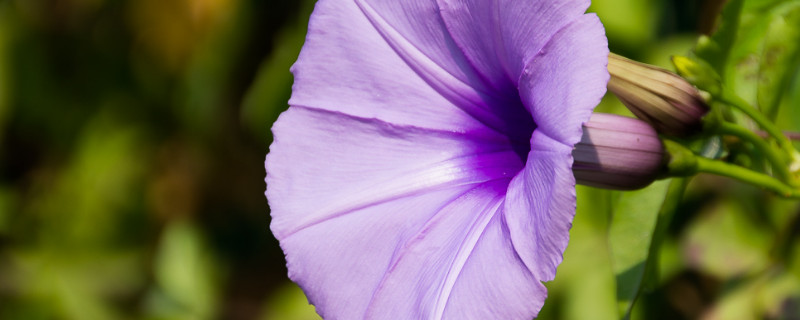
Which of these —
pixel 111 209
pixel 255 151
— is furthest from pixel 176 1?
pixel 111 209

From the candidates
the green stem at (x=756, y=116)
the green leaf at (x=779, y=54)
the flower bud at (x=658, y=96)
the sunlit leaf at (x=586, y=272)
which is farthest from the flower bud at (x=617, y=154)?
the sunlit leaf at (x=586, y=272)

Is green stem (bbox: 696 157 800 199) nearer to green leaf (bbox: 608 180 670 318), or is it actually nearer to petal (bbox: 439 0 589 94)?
green leaf (bbox: 608 180 670 318)

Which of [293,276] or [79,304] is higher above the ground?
[293,276]

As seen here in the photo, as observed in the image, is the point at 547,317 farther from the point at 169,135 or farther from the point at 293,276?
the point at 169,135

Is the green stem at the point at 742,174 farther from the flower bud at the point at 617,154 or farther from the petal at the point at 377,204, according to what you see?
the petal at the point at 377,204

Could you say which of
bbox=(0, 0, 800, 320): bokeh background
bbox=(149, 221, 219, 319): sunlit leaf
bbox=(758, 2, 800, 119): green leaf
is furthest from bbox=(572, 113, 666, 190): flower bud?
bbox=(149, 221, 219, 319): sunlit leaf

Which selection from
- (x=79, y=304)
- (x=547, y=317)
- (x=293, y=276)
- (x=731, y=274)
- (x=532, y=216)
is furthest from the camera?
(x=79, y=304)
